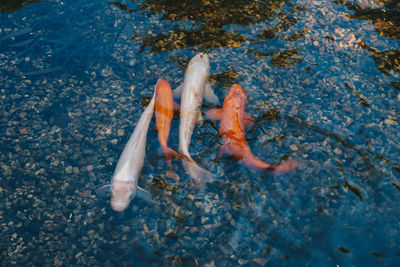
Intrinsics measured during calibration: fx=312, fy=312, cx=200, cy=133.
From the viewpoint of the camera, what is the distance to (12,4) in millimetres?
5797

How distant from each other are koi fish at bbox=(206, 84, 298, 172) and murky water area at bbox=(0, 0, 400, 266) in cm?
12

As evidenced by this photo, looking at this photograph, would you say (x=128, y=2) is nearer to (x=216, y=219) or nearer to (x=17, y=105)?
(x=17, y=105)

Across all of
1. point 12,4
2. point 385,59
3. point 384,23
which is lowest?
point 12,4

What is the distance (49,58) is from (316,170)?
14.6 feet

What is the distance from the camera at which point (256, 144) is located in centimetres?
410

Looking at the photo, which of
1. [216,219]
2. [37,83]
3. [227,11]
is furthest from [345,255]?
[37,83]

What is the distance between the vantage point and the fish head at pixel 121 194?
3674 mm

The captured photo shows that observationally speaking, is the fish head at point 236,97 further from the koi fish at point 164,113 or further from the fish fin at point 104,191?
the fish fin at point 104,191

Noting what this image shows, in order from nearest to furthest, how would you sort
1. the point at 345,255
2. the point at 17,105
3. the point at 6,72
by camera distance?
1. the point at 345,255
2. the point at 17,105
3. the point at 6,72

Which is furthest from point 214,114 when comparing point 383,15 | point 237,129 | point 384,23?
Result: point 383,15

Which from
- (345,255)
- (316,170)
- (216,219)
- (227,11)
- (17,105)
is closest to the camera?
(345,255)

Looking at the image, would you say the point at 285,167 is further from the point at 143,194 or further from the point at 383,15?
the point at 383,15

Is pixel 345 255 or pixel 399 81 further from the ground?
pixel 399 81

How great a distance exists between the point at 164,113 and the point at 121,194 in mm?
1299
